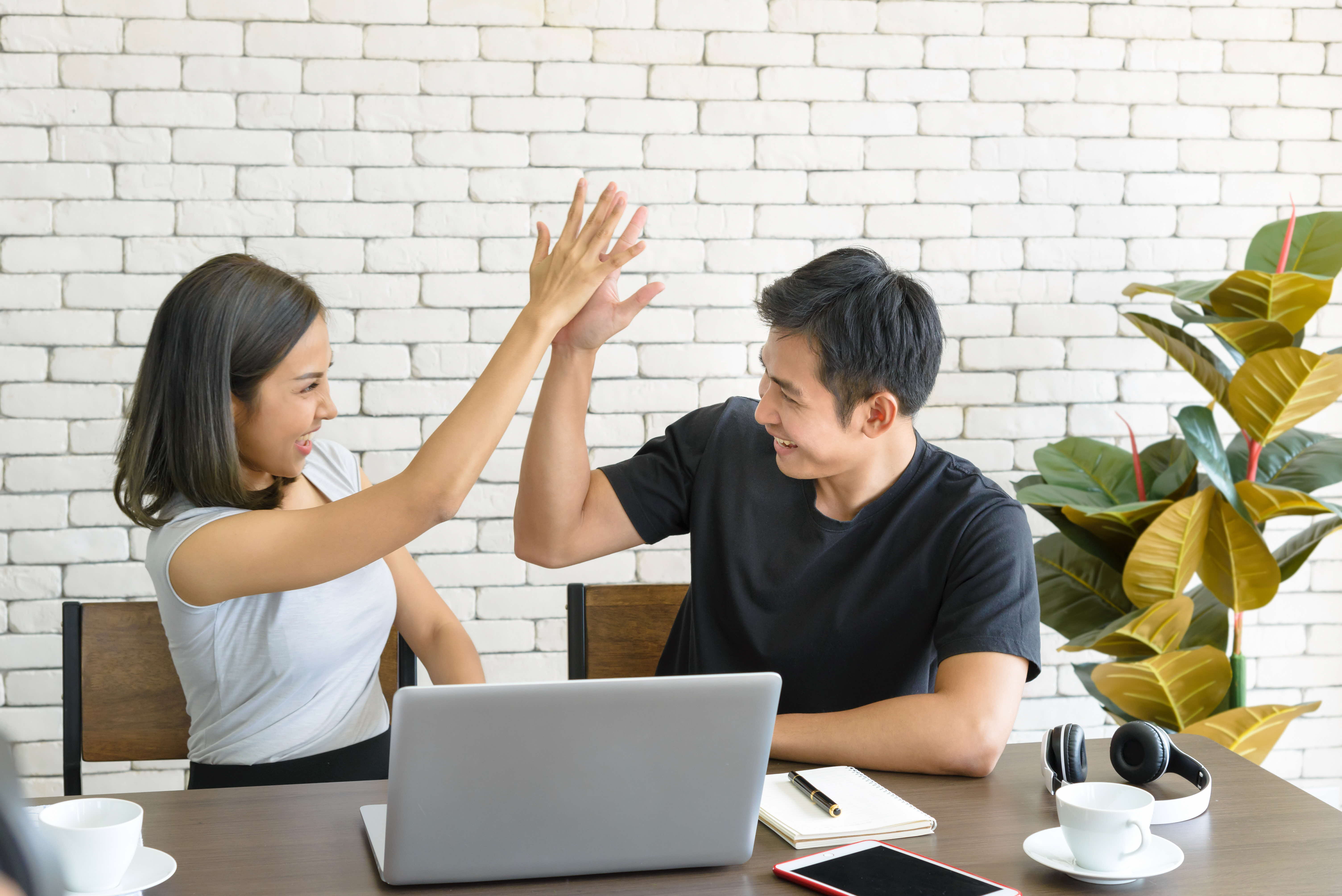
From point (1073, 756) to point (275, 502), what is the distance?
114 centimetres

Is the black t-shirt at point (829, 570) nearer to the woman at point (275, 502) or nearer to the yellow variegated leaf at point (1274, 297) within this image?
the woman at point (275, 502)

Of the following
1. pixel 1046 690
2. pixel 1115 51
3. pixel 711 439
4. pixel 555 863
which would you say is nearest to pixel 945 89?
pixel 1115 51

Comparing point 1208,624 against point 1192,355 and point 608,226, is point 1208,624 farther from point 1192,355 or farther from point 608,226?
point 608,226

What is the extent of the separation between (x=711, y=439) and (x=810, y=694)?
444 millimetres

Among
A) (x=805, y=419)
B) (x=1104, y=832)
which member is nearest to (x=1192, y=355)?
(x=805, y=419)

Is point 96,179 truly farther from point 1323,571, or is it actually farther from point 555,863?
point 1323,571

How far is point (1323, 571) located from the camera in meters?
2.84

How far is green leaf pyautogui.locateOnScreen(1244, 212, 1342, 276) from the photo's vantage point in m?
2.28

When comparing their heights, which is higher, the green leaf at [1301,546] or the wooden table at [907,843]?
the green leaf at [1301,546]

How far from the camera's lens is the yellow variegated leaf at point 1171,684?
2270 millimetres

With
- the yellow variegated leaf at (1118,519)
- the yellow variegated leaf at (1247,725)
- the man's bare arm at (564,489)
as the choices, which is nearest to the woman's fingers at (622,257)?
the man's bare arm at (564,489)

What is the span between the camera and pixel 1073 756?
1224 millimetres

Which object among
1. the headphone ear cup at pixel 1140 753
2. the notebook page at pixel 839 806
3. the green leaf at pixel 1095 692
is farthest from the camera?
the green leaf at pixel 1095 692

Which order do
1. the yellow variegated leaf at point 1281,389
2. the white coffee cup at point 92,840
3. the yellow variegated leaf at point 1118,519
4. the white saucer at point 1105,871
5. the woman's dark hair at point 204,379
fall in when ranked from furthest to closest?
the yellow variegated leaf at point 1118,519 < the yellow variegated leaf at point 1281,389 < the woman's dark hair at point 204,379 < the white saucer at point 1105,871 < the white coffee cup at point 92,840
